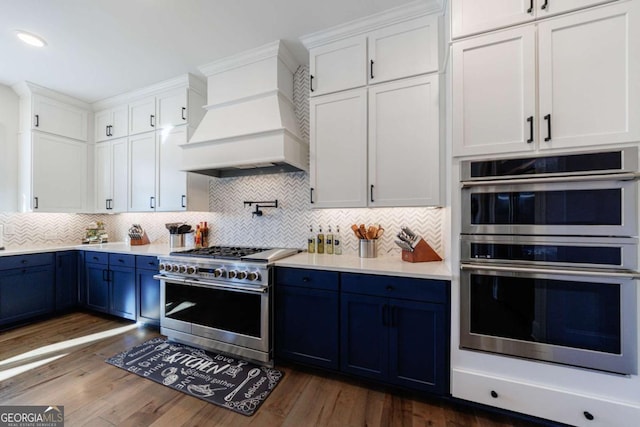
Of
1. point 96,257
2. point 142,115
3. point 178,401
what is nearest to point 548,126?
point 178,401

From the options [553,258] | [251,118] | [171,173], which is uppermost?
[251,118]

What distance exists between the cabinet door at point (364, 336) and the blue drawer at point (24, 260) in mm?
3562

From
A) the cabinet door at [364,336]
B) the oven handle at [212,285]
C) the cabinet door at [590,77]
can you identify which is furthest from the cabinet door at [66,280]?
the cabinet door at [590,77]

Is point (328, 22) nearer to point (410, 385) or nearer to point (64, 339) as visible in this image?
point (410, 385)

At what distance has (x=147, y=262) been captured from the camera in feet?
9.12

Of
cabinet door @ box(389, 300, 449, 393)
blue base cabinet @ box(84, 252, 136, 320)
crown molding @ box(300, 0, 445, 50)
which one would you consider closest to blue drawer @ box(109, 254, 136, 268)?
blue base cabinet @ box(84, 252, 136, 320)

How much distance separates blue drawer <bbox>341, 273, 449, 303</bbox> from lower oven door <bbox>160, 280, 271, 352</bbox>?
0.71 meters

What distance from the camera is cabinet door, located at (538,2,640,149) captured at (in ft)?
4.38

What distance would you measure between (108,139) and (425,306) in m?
4.39

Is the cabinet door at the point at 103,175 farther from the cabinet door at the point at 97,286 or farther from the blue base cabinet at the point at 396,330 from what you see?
the blue base cabinet at the point at 396,330

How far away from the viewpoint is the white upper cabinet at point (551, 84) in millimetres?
1346

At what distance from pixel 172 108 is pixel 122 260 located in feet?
6.10

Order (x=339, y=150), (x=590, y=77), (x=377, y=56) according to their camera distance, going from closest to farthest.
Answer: (x=590, y=77), (x=377, y=56), (x=339, y=150)

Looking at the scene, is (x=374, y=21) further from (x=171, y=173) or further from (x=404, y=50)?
(x=171, y=173)
